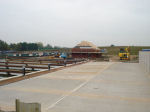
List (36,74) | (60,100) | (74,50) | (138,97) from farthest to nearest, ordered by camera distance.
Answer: (74,50), (36,74), (138,97), (60,100)

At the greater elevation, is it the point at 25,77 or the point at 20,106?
the point at 20,106

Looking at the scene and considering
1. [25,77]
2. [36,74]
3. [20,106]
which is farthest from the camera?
[36,74]

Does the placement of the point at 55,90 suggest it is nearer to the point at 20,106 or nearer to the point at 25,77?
the point at 25,77

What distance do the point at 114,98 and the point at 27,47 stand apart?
116 m

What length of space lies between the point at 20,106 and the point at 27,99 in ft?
19.1

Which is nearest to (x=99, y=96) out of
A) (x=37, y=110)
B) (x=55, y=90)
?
(x=55, y=90)

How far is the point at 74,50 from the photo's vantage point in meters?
52.5

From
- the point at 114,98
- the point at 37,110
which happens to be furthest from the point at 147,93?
the point at 37,110

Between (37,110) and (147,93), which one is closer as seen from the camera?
(37,110)

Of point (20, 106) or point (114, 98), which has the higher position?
point (20, 106)

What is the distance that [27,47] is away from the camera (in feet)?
387

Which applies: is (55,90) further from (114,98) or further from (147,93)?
(147,93)

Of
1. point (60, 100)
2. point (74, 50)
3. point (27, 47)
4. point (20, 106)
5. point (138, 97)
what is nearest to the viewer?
point (20, 106)

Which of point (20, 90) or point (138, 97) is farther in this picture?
point (20, 90)
